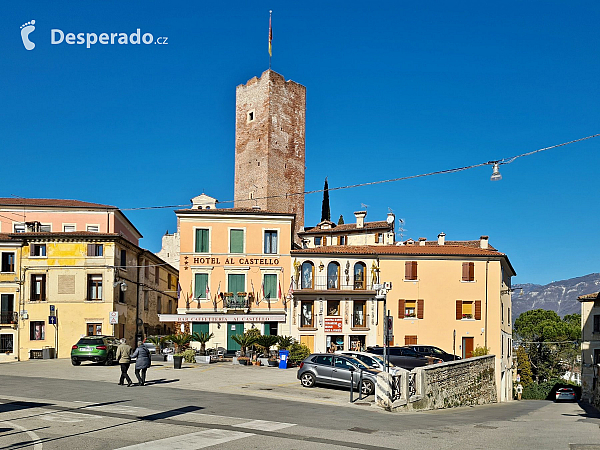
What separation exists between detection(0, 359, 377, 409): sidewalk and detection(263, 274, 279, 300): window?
9726mm

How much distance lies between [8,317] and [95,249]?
6.87 meters

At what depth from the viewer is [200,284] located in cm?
4669

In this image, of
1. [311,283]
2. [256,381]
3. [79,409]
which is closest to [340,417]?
[79,409]

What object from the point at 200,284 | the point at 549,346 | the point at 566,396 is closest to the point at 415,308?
the point at 200,284

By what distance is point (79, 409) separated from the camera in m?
18.5

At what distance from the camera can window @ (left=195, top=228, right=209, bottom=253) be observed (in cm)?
4697

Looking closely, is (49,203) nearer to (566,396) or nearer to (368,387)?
(368,387)

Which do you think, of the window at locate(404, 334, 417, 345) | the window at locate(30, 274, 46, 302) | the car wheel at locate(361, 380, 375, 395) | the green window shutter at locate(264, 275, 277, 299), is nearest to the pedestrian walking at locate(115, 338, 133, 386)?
the car wheel at locate(361, 380, 375, 395)

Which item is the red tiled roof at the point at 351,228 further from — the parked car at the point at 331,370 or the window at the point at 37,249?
the parked car at the point at 331,370

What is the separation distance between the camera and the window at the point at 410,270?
48094 millimetres

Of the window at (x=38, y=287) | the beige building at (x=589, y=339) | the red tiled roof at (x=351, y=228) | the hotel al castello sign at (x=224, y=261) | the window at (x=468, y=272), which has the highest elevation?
the red tiled roof at (x=351, y=228)

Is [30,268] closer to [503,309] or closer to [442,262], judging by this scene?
[442,262]

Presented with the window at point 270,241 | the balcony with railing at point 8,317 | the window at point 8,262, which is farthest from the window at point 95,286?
the window at point 270,241

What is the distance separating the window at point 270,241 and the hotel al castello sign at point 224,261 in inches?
31.4
